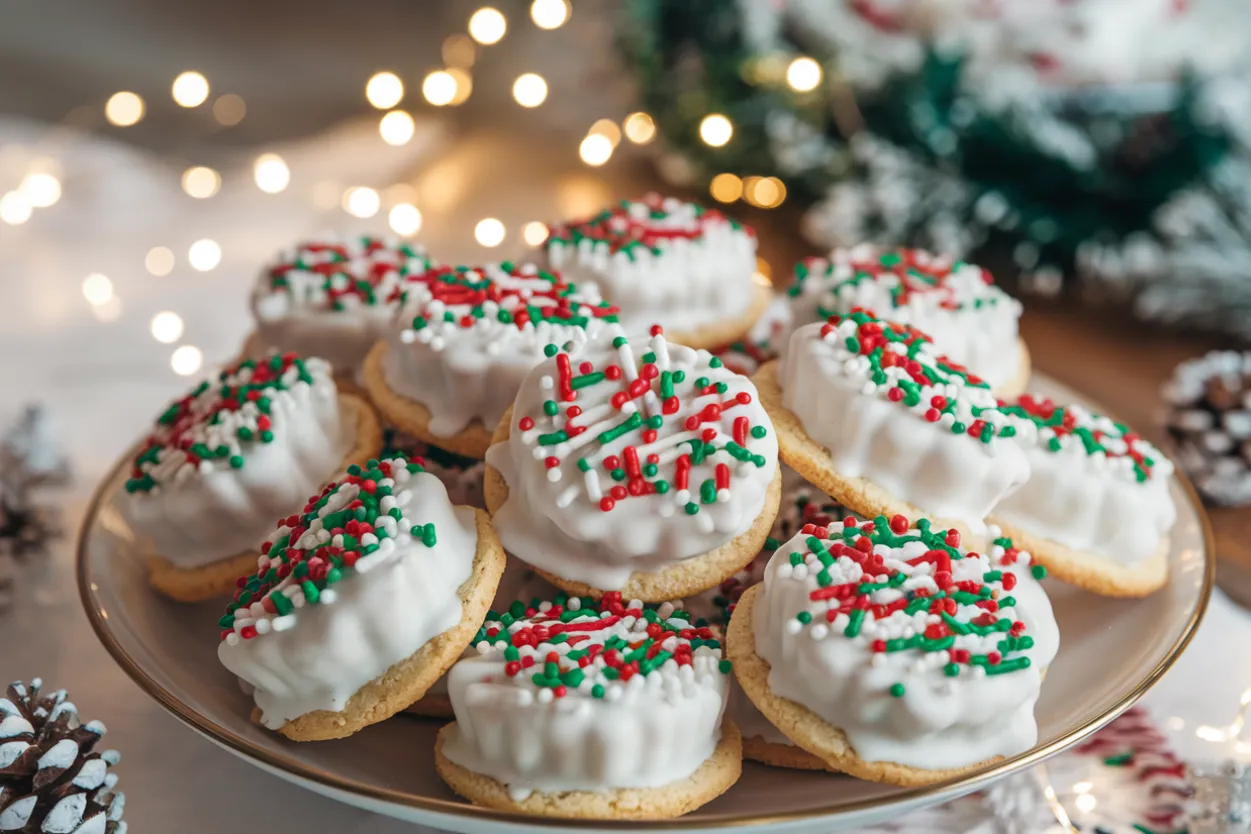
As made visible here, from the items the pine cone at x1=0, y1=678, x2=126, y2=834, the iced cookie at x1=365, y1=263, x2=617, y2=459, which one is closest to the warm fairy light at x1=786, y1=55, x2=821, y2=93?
the iced cookie at x1=365, y1=263, x2=617, y2=459

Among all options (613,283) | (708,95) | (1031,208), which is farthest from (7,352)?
(1031,208)

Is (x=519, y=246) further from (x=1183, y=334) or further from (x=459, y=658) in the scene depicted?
(x=459, y=658)

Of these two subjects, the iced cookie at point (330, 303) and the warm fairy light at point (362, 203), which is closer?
the iced cookie at point (330, 303)

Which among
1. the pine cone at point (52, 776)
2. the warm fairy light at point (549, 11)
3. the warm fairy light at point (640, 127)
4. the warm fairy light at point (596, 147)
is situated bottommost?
the warm fairy light at point (640, 127)

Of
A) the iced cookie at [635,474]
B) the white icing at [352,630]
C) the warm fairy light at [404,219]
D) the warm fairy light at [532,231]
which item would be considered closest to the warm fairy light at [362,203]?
the warm fairy light at [404,219]

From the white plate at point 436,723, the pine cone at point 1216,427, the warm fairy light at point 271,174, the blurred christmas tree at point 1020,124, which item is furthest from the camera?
the warm fairy light at point 271,174

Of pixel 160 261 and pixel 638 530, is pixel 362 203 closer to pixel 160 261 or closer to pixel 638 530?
pixel 160 261

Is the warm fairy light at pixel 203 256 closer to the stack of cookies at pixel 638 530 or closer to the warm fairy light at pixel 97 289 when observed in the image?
the warm fairy light at pixel 97 289
